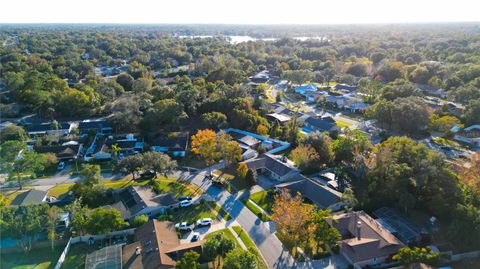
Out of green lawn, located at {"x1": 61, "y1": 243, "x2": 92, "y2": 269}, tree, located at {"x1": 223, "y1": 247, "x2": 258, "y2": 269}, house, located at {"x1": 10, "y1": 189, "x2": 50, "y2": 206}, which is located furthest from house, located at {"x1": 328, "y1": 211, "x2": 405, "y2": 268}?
house, located at {"x1": 10, "y1": 189, "x2": 50, "y2": 206}

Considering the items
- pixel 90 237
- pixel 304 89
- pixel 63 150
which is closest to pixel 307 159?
pixel 90 237

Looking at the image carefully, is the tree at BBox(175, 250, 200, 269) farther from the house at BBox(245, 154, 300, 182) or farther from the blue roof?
the blue roof

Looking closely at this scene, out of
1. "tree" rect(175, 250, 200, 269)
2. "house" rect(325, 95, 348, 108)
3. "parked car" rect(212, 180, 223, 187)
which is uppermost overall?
"house" rect(325, 95, 348, 108)

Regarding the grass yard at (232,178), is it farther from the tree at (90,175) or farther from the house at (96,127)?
the house at (96,127)

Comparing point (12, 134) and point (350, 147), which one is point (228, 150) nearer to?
point (350, 147)

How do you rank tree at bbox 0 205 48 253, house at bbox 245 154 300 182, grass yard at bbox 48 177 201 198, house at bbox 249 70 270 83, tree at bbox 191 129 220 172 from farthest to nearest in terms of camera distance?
house at bbox 249 70 270 83, tree at bbox 191 129 220 172, house at bbox 245 154 300 182, grass yard at bbox 48 177 201 198, tree at bbox 0 205 48 253

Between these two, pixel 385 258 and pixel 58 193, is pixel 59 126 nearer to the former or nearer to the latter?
pixel 58 193

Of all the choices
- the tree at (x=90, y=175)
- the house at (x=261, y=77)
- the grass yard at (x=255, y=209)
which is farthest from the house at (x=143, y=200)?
the house at (x=261, y=77)
